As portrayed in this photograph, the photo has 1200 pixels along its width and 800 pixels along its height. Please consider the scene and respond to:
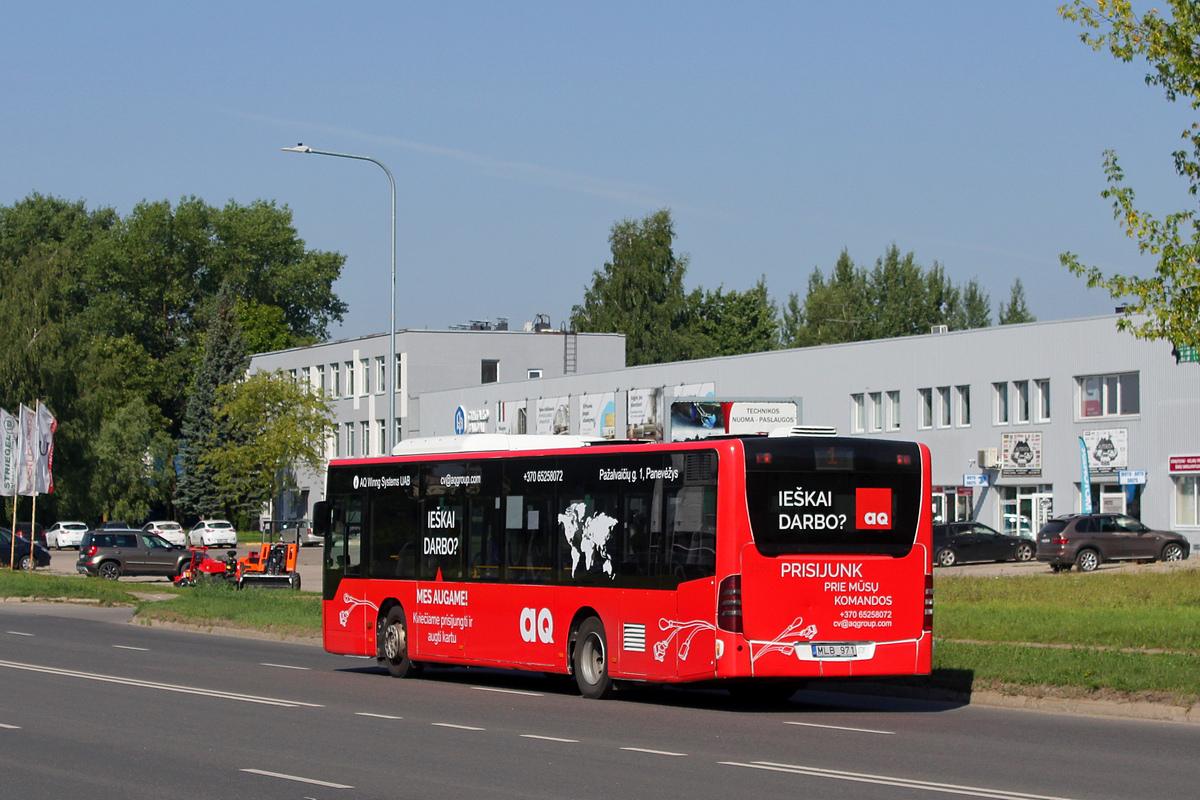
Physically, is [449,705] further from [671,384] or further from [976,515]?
[671,384]

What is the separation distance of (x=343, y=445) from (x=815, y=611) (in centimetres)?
8151

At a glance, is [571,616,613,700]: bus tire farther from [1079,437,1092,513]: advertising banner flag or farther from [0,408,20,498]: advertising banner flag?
[1079,437,1092,513]: advertising banner flag

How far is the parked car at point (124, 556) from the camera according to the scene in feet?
160

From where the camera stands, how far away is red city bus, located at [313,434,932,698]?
15.1 meters

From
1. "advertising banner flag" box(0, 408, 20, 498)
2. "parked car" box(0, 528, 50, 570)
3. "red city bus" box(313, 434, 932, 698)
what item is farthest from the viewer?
"parked car" box(0, 528, 50, 570)

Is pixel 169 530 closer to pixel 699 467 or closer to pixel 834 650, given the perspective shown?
pixel 699 467

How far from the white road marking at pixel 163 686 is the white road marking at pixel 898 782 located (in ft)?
19.5

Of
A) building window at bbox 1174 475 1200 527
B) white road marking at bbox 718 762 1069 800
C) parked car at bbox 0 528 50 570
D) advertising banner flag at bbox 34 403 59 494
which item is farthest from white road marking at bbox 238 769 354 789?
parked car at bbox 0 528 50 570

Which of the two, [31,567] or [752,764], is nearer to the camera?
[752,764]

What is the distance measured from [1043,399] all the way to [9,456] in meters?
36.3

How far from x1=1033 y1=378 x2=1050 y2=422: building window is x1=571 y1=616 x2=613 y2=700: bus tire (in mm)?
43255

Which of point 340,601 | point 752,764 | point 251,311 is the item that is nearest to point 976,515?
point 340,601

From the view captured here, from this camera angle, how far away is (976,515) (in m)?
59.4

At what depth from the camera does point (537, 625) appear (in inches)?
694
